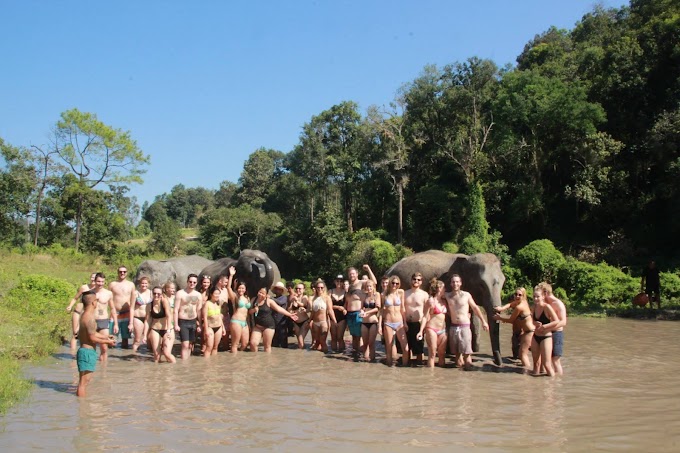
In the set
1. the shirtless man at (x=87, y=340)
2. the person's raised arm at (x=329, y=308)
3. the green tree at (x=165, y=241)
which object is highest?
the green tree at (x=165, y=241)

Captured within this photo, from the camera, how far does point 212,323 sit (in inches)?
435

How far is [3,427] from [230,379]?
3.29 metres

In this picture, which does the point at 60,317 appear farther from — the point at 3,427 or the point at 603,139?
the point at 603,139

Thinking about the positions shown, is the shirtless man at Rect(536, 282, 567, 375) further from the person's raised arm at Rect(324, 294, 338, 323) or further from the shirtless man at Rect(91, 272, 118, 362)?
the shirtless man at Rect(91, 272, 118, 362)

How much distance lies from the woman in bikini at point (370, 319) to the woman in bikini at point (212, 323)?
2539 mm

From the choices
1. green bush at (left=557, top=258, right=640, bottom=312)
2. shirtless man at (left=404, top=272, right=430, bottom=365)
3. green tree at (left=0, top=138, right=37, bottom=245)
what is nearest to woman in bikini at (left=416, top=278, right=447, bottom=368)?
shirtless man at (left=404, top=272, right=430, bottom=365)

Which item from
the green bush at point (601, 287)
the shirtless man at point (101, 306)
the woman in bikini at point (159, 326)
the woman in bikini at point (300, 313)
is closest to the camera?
the shirtless man at point (101, 306)

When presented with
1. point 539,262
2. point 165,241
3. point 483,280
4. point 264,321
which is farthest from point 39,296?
point 165,241

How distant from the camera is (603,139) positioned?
31.9 meters

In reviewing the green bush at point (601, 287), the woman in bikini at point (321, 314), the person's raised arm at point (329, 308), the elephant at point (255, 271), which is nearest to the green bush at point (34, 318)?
the elephant at point (255, 271)

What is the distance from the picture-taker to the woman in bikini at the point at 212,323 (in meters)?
11.0

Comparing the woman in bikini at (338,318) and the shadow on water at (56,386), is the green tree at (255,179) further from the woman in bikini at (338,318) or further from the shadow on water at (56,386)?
the shadow on water at (56,386)

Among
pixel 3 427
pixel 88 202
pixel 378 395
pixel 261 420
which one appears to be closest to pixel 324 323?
pixel 378 395

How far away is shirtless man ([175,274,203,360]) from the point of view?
10688 mm
